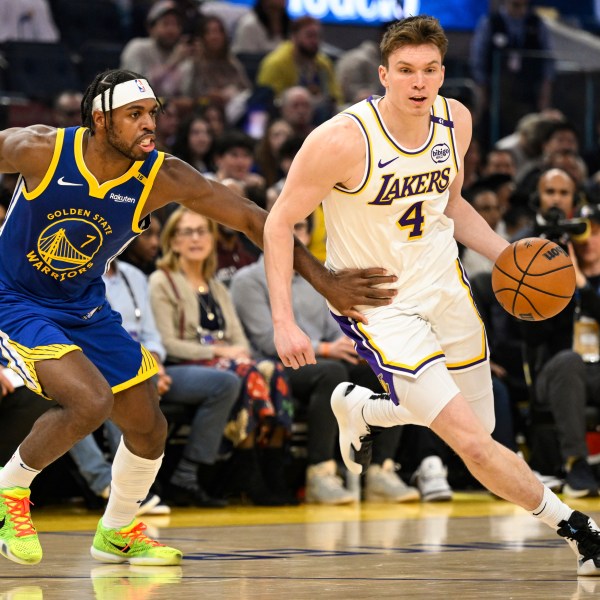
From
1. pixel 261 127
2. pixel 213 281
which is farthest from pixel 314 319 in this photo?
pixel 261 127

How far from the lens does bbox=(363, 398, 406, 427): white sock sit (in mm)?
5379

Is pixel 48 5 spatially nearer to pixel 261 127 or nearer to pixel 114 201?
pixel 261 127

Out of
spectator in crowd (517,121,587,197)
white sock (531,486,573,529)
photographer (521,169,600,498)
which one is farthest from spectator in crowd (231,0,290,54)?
white sock (531,486,573,529)

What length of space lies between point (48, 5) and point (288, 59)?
8.54ft

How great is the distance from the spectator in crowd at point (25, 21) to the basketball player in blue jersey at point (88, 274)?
7.91m

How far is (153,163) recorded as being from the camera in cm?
532

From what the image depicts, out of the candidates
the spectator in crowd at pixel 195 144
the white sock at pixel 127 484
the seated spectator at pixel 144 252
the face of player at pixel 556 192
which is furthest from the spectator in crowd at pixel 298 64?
the white sock at pixel 127 484

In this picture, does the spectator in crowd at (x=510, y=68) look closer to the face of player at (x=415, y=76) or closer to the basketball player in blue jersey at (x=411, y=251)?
the basketball player in blue jersey at (x=411, y=251)

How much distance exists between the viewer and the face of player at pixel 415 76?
5008 millimetres

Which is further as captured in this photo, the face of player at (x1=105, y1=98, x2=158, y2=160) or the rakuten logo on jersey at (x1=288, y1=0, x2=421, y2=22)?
the rakuten logo on jersey at (x1=288, y1=0, x2=421, y2=22)

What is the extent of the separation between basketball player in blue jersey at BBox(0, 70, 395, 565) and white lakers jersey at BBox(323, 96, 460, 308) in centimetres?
12

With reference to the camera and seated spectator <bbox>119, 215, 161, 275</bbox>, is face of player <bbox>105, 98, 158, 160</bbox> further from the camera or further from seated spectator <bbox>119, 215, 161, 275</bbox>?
the camera

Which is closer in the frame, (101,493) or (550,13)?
(101,493)

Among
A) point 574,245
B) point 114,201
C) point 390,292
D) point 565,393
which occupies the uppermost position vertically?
point 114,201
